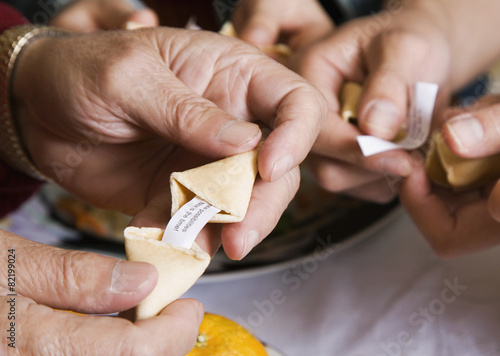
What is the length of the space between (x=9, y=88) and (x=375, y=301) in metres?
0.81

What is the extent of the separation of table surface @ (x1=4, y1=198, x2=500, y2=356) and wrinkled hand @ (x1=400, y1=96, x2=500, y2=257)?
7 cm

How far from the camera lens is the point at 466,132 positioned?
83 centimetres

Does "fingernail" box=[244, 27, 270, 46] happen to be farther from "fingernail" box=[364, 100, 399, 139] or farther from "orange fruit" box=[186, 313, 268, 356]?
"orange fruit" box=[186, 313, 268, 356]

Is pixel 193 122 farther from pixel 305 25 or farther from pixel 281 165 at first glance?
pixel 305 25

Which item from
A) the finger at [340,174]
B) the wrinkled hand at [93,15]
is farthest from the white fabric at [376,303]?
the wrinkled hand at [93,15]

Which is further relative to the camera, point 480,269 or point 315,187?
point 315,187

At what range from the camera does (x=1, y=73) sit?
37.1 inches

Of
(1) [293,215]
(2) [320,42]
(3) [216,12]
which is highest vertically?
(2) [320,42]

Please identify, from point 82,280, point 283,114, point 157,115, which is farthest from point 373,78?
point 82,280

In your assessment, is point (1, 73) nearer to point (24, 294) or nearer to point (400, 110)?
point (24, 294)

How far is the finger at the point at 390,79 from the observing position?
937 millimetres

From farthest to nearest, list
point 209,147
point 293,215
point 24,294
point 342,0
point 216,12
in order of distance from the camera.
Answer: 1. point 216,12
2. point 342,0
3. point 293,215
4. point 209,147
5. point 24,294

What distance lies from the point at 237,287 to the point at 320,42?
0.58 metres

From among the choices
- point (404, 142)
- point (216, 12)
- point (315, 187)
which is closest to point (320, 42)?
point (404, 142)
